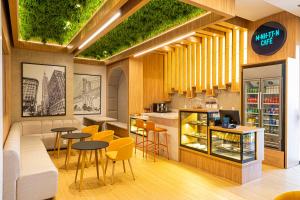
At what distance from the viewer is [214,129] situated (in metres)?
4.17

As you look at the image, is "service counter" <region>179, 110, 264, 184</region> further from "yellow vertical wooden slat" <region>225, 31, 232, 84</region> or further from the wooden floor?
"yellow vertical wooden slat" <region>225, 31, 232, 84</region>

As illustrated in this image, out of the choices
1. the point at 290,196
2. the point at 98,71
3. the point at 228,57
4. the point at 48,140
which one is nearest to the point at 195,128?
the point at 228,57

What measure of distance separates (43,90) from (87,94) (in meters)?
2.38

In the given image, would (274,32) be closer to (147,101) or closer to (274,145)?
(274,145)

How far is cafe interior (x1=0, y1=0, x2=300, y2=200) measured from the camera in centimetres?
351

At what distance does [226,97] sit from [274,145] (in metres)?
1.82

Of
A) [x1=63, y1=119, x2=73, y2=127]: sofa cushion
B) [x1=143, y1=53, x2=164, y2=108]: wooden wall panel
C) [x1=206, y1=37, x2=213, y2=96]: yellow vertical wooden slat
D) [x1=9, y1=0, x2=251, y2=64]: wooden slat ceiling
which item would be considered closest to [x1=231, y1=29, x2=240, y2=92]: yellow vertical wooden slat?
[x1=9, y1=0, x2=251, y2=64]: wooden slat ceiling

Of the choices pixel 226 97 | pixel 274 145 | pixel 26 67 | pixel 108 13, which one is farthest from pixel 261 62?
pixel 26 67

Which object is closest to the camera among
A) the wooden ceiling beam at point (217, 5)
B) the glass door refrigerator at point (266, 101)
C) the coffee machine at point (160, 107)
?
the wooden ceiling beam at point (217, 5)

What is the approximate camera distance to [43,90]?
20.9 feet

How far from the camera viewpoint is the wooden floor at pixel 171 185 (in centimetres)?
329

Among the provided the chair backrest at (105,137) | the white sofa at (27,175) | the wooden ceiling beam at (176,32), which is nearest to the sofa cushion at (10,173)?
the white sofa at (27,175)

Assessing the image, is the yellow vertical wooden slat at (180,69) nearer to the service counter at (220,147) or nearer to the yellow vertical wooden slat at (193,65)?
the yellow vertical wooden slat at (193,65)

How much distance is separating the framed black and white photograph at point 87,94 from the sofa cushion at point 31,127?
2.40 m
